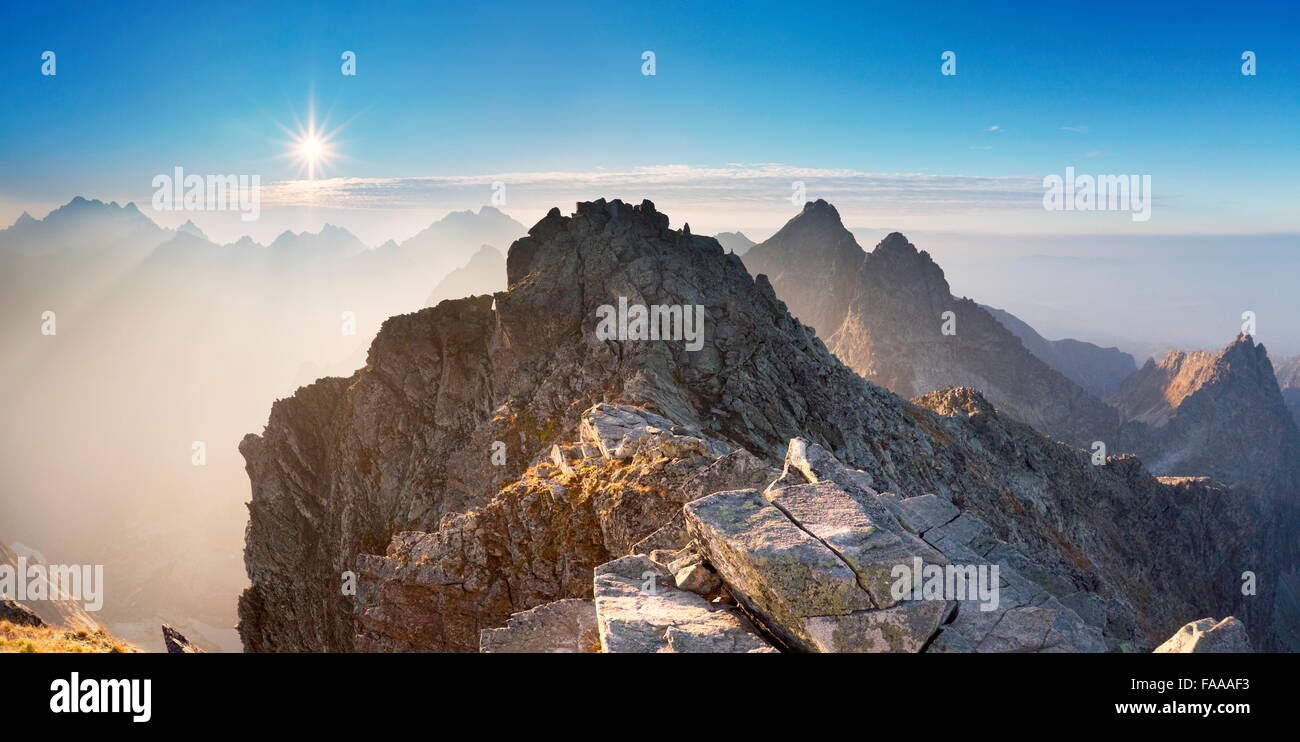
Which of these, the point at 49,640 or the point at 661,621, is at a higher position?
the point at 661,621

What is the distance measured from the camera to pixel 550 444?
46.5 m

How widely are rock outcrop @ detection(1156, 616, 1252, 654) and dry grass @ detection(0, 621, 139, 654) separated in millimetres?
27558

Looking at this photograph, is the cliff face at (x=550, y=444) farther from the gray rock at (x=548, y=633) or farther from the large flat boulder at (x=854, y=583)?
the large flat boulder at (x=854, y=583)

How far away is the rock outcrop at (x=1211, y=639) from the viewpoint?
11.3m

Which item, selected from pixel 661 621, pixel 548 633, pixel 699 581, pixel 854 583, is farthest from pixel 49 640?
pixel 854 583

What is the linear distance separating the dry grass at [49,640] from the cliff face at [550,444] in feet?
29.0

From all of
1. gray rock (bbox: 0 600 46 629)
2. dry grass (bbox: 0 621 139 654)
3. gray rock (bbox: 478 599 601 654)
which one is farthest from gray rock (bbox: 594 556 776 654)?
gray rock (bbox: 0 600 46 629)

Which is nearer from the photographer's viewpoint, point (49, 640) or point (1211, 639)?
point (1211, 639)

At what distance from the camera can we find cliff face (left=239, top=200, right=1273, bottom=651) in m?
25.8

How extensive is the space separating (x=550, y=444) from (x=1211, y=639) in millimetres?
39444

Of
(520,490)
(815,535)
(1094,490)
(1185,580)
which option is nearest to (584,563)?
(520,490)

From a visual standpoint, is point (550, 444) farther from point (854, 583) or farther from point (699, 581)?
point (854, 583)

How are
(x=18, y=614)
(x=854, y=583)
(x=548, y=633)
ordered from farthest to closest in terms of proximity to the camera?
(x=18, y=614)
(x=548, y=633)
(x=854, y=583)
